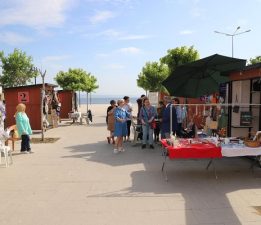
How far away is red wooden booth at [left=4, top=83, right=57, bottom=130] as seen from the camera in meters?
18.0

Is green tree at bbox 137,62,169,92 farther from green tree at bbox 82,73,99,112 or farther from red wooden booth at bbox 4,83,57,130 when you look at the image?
red wooden booth at bbox 4,83,57,130

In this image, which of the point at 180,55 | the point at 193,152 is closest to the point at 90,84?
the point at 180,55

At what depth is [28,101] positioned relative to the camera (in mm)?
17984

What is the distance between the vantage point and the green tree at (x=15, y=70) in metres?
41.0

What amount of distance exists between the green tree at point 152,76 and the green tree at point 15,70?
12989 mm

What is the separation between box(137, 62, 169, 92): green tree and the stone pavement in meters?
31.9

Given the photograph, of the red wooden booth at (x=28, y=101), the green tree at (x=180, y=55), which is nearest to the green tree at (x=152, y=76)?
the green tree at (x=180, y=55)

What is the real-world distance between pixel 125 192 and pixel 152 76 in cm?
3627

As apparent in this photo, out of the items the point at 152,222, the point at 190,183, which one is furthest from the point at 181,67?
the point at 152,222

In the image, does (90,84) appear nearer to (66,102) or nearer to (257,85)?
(66,102)

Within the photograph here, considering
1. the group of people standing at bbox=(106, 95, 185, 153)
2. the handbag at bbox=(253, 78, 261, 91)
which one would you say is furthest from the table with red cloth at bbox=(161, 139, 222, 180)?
the handbag at bbox=(253, 78, 261, 91)

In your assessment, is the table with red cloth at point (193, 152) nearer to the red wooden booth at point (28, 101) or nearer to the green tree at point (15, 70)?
the red wooden booth at point (28, 101)

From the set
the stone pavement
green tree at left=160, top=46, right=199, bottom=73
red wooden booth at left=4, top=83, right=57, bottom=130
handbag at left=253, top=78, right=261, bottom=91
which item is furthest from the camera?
green tree at left=160, top=46, right=199, bottom=73

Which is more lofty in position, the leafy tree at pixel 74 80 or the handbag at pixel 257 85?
the leafy tree at pixel 74 80
